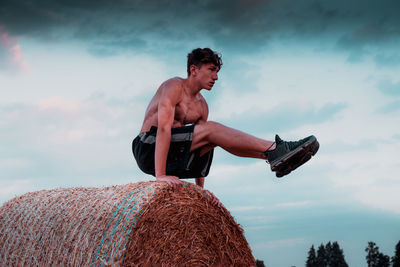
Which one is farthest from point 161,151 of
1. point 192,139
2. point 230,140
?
point 230,140

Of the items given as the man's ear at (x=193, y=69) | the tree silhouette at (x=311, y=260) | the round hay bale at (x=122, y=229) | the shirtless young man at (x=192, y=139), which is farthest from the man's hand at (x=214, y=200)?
the tree silhouette at (x=311, y=260)

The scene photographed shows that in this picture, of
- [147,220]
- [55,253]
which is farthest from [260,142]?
[55,253]

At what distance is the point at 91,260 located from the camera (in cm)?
395

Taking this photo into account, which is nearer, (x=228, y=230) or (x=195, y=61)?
(x=228, y=230)

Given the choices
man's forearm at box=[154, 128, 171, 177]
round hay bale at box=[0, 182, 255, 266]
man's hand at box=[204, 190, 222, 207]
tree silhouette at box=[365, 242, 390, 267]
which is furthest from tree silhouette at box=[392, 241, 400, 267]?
man's forearm at box=[154, 128, 171, 177]

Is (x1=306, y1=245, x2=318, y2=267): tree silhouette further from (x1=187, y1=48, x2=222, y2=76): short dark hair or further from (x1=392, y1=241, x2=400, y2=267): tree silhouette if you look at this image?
(x1=187, y1=48, x2=222, y2=76): short dark hair

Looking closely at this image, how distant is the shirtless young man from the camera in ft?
15.8

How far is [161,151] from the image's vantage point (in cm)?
479

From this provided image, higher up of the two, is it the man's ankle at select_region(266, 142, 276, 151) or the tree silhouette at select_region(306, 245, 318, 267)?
the man's ankle at select_region(266, 142, 276, 151)

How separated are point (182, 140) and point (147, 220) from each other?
3.79ft

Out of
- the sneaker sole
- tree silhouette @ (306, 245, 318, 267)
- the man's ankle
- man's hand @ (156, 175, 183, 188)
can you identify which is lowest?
tree silhouette @ (306, 245, 318, 267)

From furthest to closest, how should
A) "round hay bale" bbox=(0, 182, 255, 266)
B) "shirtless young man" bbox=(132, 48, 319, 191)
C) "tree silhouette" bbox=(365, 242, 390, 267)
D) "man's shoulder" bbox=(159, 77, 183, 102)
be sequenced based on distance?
"tree silhouette" bbox=(365, 242, 390, 267)
"man's shoulder" bbox=(159, 77, 183, 102)
"shirtless young man" bbox=(132, 48, 319, 191)
"round hay bale" bbox=(0, 182, 255, 266)

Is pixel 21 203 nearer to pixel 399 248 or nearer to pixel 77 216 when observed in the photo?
pixel 77 216

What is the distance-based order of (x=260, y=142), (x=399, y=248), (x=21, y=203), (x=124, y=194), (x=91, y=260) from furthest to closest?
1. (x=399, y=248)
2. (x=21, y=203)
3. (x=260, y=142)
4. (x=124, y=194)
5. (x=91, y=260)
